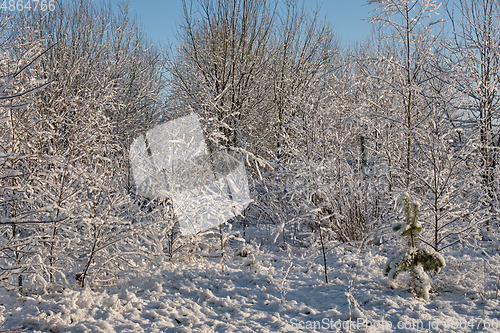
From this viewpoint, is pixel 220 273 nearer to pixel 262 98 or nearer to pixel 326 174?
pixel 326 174

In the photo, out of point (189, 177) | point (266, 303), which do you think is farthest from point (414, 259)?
point (189, 177)

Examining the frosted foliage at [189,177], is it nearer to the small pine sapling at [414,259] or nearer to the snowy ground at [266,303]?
the snowy ground at [266,303]

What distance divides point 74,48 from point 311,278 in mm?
9960

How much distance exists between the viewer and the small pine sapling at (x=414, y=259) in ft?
10.6

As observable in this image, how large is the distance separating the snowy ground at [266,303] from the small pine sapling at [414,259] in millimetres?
167

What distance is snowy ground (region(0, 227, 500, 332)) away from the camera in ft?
9.50

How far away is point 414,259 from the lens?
331 centimetres

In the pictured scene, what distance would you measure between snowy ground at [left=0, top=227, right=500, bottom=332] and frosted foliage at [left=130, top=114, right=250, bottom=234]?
0.74m

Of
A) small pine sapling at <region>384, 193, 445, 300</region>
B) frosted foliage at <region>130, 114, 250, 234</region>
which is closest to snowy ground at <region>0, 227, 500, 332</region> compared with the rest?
small pine sapling at <region>384, 193, 445, 300</region>

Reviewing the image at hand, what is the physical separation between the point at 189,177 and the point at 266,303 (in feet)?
6.98

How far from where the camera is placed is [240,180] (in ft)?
17.8

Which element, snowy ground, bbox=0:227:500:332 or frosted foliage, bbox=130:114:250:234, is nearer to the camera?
snowy ground, bbox=0:227:500:332

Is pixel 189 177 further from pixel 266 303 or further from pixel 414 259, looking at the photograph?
pixel 414 259

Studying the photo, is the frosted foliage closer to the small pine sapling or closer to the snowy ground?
the snowy ground
